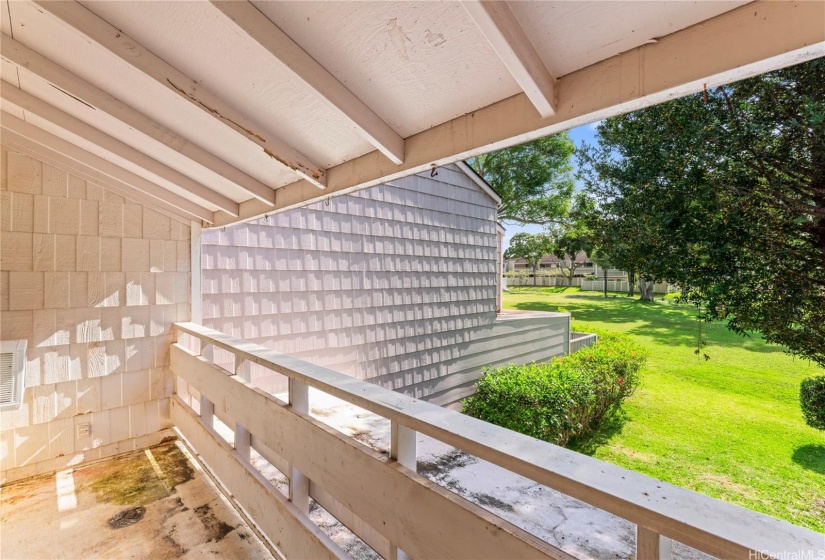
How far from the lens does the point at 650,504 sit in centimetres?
67

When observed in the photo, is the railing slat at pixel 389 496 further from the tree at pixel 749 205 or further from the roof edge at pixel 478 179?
the roof edge at pixel 478 179

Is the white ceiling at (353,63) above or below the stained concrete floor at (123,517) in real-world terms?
above

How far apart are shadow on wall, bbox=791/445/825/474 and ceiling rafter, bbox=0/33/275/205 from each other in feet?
26.3

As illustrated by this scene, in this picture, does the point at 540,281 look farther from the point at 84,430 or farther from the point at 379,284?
the point at 84,430

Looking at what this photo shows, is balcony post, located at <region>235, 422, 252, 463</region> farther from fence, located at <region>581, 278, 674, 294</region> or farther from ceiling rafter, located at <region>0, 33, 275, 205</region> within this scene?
fence, located at <region>581, 278, 674, 294</region>

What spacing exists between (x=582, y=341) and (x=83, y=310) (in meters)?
8.69

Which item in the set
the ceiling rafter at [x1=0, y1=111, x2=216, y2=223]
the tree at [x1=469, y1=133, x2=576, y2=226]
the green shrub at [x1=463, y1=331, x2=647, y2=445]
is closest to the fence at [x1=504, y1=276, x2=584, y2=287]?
the tree at [x1=469, y1=133, x2=576, y2=226]

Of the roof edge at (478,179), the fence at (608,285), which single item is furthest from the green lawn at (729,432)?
the fence at (608,285)

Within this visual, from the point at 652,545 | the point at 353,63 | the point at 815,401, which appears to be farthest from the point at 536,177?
the point at 652,545

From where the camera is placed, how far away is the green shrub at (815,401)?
4484 millimetres

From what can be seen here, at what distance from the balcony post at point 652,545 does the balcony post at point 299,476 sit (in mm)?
1330

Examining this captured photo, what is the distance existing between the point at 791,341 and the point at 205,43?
553 centimetres

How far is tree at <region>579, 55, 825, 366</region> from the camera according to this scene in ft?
12.6

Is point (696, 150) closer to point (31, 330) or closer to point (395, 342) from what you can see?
Answer: point (395, 342)
